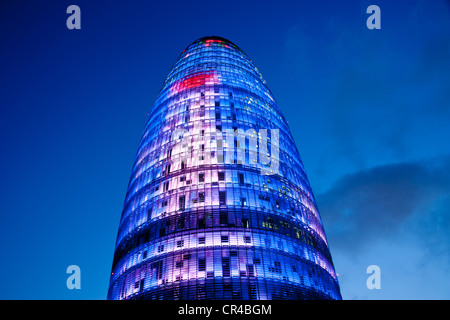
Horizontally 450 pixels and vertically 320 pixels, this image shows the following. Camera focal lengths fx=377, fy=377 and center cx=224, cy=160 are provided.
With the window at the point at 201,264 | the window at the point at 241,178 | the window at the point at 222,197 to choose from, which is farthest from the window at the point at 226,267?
the window at the point at 241,178

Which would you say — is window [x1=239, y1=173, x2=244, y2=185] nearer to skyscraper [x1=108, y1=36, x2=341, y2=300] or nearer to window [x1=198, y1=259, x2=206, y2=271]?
skyscraper [x1=108, y1=36, x2=341, y2=300]

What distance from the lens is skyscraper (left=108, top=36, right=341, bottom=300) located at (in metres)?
56.2

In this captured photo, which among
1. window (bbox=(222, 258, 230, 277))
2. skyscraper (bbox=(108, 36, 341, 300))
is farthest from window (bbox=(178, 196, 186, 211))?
window (bbox=(222, 258, 230, 277))

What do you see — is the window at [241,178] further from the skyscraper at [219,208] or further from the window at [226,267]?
the window at [226,267]

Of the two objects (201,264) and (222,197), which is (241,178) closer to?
(222,197)

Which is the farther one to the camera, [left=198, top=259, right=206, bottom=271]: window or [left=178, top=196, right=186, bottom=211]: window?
[left=178, top=196, right=186, bottom=211]: window

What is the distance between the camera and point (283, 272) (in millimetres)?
57594

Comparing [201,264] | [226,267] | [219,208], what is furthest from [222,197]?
[226,267]
